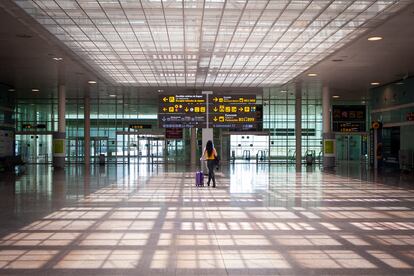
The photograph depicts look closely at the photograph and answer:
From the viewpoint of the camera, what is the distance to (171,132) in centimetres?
4128

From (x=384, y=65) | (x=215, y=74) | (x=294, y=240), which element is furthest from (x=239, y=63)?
(x=294, y=240)

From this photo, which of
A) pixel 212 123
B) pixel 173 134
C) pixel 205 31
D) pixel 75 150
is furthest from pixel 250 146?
pixel 205 31

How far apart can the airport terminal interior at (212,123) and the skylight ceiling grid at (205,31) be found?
8cm

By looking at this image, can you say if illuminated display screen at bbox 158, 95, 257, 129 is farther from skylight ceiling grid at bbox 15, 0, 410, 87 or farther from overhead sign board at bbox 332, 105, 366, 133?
overhead sign board at bbox 332, 105, 366, 133

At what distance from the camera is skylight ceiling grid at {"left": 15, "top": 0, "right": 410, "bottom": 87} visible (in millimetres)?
14008

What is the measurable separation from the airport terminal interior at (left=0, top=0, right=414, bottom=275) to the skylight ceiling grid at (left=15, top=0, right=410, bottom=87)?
0.28 ft

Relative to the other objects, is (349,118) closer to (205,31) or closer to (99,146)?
(205,31)

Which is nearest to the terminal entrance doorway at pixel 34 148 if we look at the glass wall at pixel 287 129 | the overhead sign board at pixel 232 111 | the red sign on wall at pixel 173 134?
the red sign on wall at pixel 173 134

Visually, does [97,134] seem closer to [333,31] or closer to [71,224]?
[333,31]

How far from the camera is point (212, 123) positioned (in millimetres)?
21219

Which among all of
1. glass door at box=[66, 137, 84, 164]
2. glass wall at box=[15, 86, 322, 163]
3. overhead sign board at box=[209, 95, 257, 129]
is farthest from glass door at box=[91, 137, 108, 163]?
overhead sign board at box=[209, 95, 257, 129]

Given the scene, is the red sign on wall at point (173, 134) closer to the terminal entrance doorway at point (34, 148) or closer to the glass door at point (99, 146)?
the glass door at point (99, 146)

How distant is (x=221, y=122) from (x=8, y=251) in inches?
582

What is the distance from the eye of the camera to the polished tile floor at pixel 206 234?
625 centimetres
